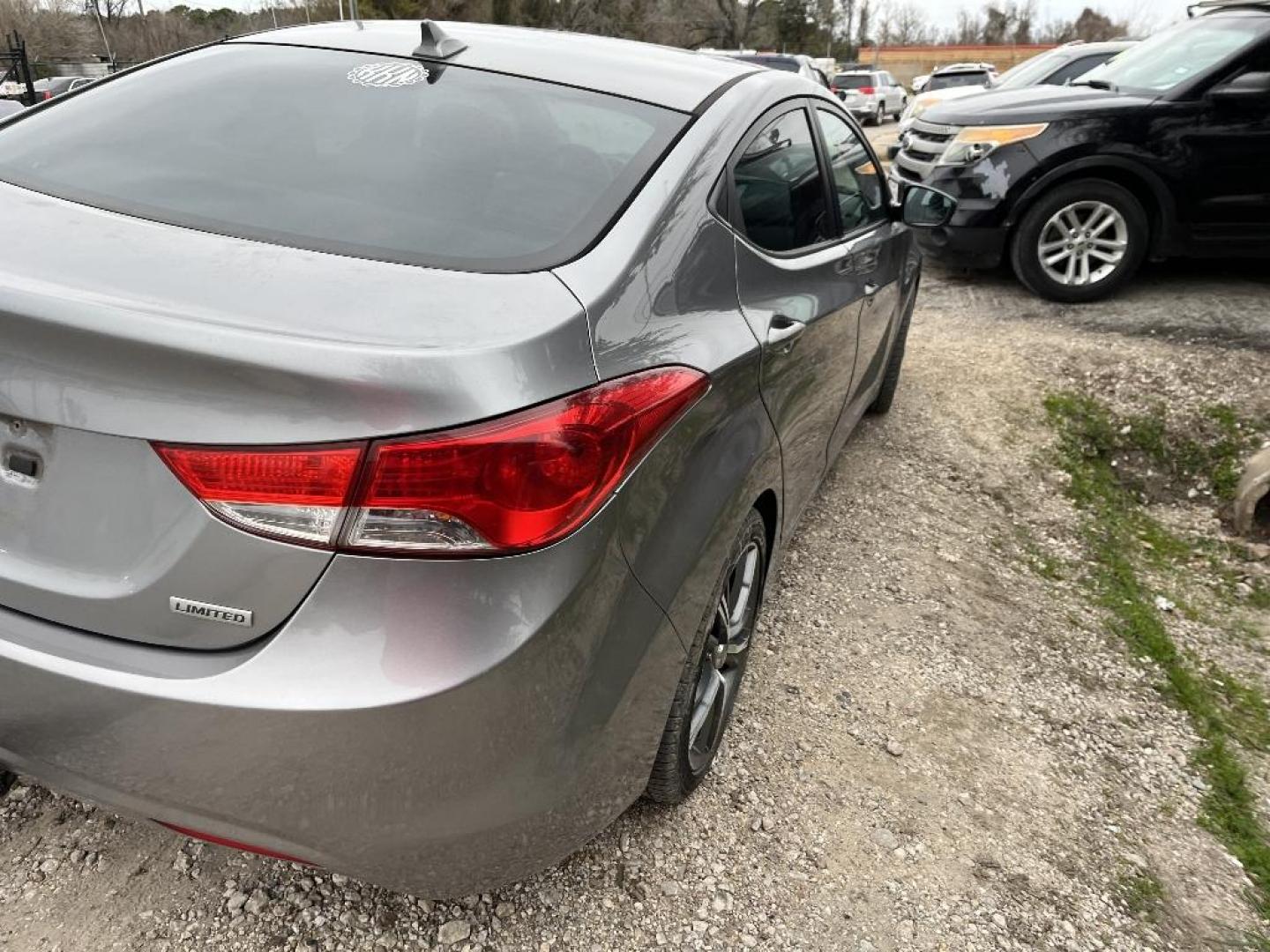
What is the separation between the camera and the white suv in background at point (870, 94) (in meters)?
29.6

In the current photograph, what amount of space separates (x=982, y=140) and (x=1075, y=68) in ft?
18.9

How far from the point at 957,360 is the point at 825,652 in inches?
130

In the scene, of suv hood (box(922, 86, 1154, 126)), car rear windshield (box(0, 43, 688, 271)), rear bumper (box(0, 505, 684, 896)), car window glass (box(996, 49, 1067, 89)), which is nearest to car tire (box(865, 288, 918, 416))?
suv hood (box(922, 86, 1154, 126))

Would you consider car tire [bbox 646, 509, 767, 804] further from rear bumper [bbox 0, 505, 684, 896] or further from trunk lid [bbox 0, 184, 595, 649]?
trunk lid [bbox 0, 184, 595, 649]

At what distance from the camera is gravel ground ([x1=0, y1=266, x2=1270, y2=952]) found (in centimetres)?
199

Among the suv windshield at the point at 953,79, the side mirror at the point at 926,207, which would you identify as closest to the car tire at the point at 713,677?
the side mirror at the point at 926,207

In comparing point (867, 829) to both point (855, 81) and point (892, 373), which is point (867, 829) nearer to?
point (892, 373)

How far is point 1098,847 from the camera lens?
2.37 metres

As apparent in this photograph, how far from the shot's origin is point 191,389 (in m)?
1.33

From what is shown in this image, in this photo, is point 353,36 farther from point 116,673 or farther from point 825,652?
point 825,652

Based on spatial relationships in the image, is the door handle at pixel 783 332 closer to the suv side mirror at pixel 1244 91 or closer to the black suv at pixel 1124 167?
the black suv at pixel 1124 167

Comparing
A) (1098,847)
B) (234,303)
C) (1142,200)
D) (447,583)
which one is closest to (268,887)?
(447,583)

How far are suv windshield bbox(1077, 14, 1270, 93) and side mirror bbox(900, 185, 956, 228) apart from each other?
128 inches

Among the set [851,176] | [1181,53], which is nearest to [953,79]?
[1181,53]
